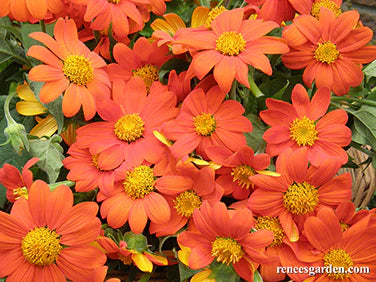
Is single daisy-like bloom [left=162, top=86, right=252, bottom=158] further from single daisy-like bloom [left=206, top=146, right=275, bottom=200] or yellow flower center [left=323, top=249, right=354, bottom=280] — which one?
yellow flower center [left=323, top=249, right=354, bottom=280]

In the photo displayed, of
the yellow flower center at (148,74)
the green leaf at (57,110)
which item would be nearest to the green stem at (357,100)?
the yellow flower center at (148,74)

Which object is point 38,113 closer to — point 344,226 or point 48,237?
point 48,237

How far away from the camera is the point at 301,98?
599mm

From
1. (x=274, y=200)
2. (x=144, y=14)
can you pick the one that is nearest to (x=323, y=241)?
(x=274, y=200)

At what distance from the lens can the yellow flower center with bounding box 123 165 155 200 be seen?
1.87 ft

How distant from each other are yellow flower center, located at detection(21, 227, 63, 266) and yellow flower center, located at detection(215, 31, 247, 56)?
0.25 m

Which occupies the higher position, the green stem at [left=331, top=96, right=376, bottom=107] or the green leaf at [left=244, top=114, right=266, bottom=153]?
the green stem at [left=331, top=96, right=376, bottom=107]

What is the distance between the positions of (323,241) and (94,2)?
0.34m

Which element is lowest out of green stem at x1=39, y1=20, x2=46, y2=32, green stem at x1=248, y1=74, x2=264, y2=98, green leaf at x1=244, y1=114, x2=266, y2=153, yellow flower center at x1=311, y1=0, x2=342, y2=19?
green leaf at x1=244, y1=114, x2=266, y2=153

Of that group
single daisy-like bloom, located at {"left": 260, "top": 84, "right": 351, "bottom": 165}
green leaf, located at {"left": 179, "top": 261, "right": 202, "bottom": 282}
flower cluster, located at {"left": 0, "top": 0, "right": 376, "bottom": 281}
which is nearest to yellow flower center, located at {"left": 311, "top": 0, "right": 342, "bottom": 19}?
flower cluster, located at {"left": 0, "top": 0, "right": 376, "bottom": 281}

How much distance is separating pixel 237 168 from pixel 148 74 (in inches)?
6.7

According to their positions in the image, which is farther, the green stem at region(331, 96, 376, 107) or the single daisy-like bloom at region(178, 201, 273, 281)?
the green stem at region(331, 96, 376, 107)

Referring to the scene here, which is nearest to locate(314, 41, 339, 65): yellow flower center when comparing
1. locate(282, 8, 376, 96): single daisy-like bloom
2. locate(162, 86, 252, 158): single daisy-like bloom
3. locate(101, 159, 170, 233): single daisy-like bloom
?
locate(282, 8, 376, 96): single daisy-like bloom

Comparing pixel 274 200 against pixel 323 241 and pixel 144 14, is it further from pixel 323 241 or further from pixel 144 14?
pixel 144 14
